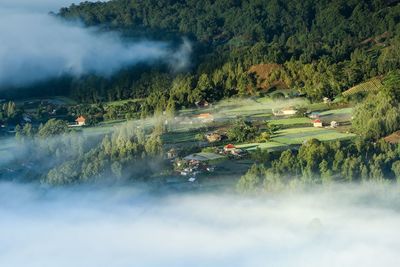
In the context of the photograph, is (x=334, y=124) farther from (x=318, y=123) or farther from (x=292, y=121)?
(x=292, y=121)

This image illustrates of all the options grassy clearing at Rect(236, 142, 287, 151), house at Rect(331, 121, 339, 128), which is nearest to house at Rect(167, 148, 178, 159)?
grassy clearing at Rect(236, 142, 287, 151)

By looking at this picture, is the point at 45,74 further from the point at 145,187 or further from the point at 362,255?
the point at 362,255

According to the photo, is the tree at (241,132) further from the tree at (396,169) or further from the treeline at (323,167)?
the tree at (396,169)

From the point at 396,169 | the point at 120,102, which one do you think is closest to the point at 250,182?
the point at 396,169

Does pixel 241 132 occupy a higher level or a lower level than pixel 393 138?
higher

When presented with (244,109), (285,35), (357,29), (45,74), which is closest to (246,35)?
(285,35)

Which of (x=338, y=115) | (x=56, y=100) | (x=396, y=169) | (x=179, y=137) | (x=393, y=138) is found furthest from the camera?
(x=56, y=100)

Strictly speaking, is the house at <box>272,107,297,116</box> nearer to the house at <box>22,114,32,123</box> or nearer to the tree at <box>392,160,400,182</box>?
the house at <box>22,114,32,123</box>

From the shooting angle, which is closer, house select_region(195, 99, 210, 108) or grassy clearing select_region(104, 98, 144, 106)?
house select_region(195, 99, 210, 108)

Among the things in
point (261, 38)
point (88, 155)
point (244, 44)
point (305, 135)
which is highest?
point (261, 38)
